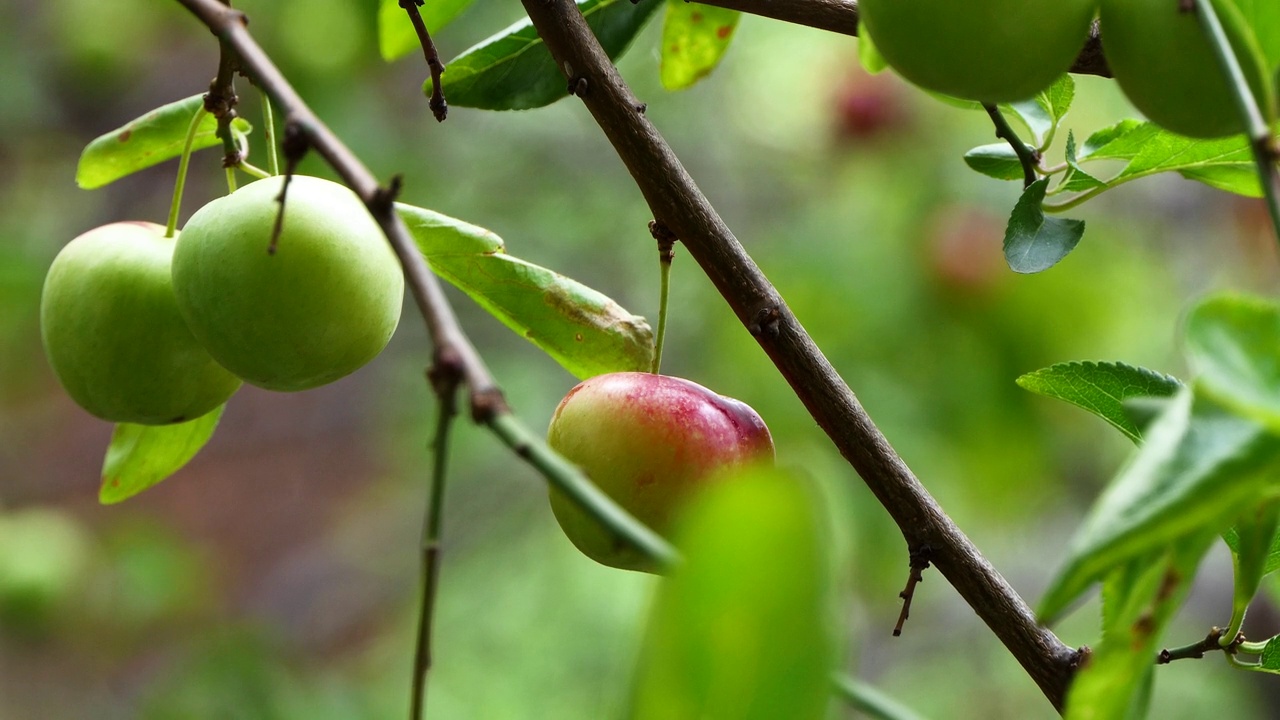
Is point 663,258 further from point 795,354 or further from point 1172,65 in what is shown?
point 1172,65

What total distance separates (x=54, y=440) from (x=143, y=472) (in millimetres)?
2675

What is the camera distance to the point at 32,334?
7.48 feet

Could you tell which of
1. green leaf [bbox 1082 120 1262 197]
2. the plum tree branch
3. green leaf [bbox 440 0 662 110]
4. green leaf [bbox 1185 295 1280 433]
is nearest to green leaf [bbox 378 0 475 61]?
green leaf [bbox 440 0 662 110]

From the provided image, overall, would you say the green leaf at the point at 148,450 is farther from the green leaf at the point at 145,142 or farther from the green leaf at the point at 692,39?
the green leaf at the point at 692,39

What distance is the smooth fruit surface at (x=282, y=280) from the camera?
0.52 metres

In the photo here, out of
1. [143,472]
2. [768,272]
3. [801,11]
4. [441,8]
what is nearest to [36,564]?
[768,272]

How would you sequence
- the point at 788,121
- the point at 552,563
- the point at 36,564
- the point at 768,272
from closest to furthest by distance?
1. the point at 768,272
2. the point at 36,564
3. the point at 552,563
4. the point at 788,121

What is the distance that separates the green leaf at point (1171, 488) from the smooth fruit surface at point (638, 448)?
10.8 inches

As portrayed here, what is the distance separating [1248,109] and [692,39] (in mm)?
452

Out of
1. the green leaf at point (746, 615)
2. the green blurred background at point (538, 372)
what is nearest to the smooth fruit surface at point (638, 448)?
the green leaf at point (746, 615)

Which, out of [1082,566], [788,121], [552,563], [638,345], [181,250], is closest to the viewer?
[1082,566]

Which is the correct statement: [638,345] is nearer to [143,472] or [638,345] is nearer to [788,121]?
→ [143,472]

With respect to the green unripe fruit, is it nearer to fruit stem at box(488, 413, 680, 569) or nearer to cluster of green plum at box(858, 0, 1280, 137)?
cluster of green plum at box(858, 0, 1280, 137)

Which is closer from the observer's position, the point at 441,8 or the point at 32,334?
the point at 441,8
